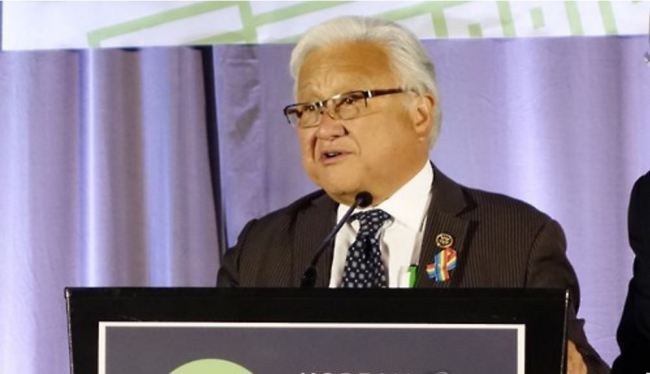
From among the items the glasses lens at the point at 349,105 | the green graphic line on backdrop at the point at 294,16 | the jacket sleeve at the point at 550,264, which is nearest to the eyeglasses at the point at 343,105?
the glasses lens at the point at 349,105

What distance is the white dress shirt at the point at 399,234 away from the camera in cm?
226

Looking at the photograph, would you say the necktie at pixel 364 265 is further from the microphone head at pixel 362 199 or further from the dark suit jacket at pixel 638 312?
the dark suit jacket at pixel 638 312

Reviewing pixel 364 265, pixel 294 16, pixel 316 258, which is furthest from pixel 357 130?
pixel 294 16

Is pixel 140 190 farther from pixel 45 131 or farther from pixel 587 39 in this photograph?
pixel 587 39

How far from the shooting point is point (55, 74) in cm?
309

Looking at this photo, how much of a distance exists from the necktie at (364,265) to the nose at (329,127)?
0.19 meters

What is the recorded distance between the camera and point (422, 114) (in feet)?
7.79

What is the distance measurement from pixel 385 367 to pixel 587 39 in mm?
1580

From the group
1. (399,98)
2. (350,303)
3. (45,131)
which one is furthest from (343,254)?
(45,131)

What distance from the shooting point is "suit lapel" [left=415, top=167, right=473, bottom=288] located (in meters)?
2.18

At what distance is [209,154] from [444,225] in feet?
3.11

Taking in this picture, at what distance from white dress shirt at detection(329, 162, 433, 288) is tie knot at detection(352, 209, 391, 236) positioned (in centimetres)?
1

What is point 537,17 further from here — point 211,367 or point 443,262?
point 211,367

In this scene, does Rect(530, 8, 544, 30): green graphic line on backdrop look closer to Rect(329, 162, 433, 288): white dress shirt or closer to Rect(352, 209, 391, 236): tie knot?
Rect(329, 162, 433, 288): white dress shirt
